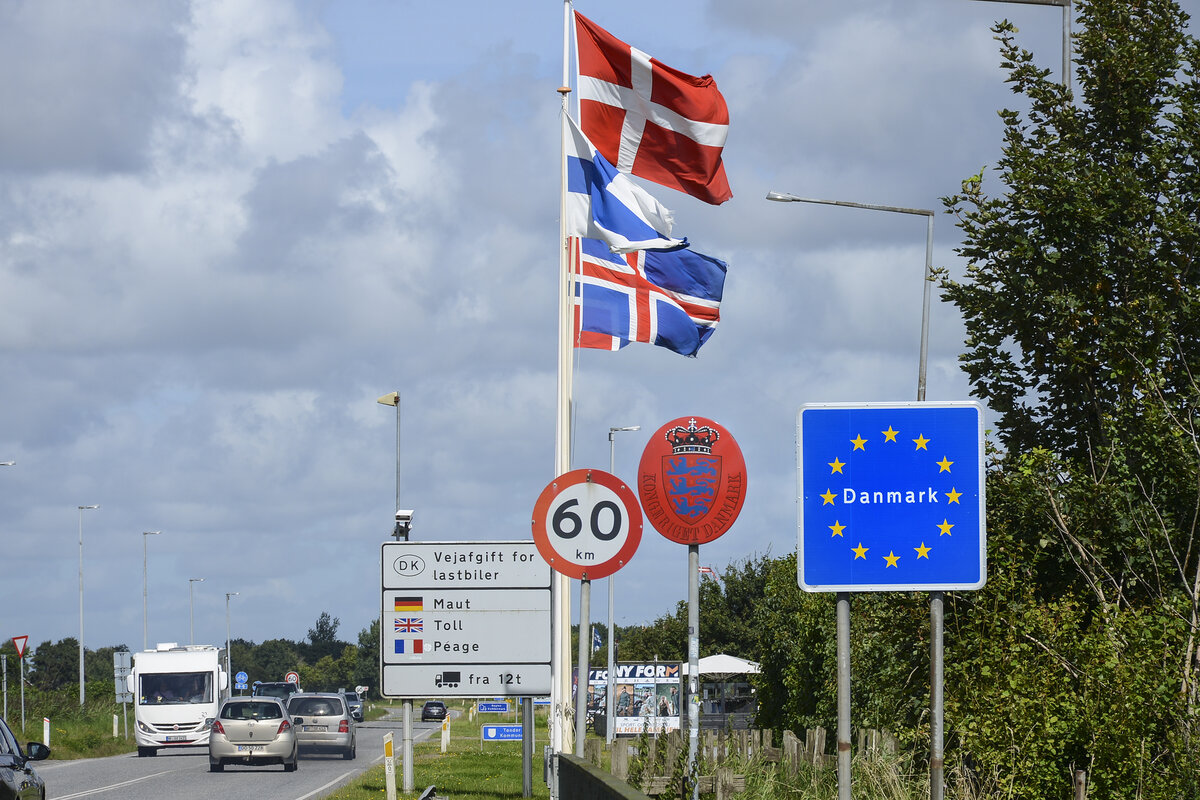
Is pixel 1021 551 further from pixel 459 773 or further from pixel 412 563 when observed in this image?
pixel 459 773

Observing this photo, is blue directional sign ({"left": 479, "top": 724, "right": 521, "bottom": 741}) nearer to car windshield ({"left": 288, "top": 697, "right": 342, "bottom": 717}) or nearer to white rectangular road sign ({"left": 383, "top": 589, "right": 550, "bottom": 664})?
white rectangular road sign ({"left": 383, "top": 589, "right": 550, "bottom": 664})

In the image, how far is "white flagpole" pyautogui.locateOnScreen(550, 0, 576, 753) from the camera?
58.4 ft

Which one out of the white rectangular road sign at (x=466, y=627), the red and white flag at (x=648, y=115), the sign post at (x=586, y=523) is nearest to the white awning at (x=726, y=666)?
the red and white flag at (x=648, y=115)

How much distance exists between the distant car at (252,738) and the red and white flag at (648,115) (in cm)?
1910

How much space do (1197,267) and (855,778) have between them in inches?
222

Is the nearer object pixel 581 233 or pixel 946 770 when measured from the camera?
pixel 946 770

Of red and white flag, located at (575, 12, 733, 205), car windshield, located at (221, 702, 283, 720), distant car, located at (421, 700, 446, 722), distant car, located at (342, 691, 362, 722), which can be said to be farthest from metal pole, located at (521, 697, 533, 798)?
distant car, located at (421, 700, 446, 722)

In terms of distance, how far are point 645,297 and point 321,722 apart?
79.1 feet

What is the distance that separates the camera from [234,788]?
26469 mm

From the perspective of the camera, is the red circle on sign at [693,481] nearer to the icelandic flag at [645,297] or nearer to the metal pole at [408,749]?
the icelandic flag at [645,297]

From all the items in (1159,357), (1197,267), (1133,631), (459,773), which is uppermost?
(1197,267)

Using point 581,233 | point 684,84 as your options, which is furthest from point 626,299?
point 684,84

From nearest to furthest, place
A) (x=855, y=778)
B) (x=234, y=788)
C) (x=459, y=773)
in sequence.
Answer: (x=855, y=778), (x=234, y=788), (x=459, y=773)

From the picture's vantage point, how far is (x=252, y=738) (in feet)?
109
